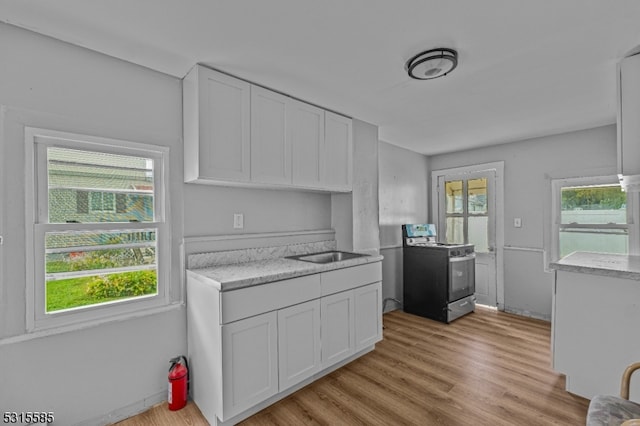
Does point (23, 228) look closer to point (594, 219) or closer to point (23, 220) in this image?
point (23, 220)

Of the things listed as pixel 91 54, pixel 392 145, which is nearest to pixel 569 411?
pixel 392 145

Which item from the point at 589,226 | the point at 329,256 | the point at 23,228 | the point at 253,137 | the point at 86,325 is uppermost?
the point at 253,137

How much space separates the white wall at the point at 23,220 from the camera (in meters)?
1.60

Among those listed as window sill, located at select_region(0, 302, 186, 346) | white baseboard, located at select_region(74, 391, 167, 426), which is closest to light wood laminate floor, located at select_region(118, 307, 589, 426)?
white baseboard, located at select_region(74, 391, 167, 426)

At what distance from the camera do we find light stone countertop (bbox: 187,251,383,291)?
1833mm

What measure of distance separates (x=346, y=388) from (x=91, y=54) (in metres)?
2.91

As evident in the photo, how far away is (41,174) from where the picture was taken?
170cm

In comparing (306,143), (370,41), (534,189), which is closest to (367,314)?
(306,143)

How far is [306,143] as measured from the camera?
8.58 ft

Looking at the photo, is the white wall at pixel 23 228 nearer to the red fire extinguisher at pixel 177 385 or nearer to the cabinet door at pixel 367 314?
the red fire extinguisher at pixel 177 385

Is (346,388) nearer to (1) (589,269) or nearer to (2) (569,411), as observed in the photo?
(2) (569,411)

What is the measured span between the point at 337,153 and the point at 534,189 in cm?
277

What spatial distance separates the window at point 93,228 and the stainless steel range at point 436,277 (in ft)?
9.93

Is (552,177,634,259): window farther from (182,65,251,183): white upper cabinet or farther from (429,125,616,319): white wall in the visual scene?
(182,65,251,183): white upper cabinet
